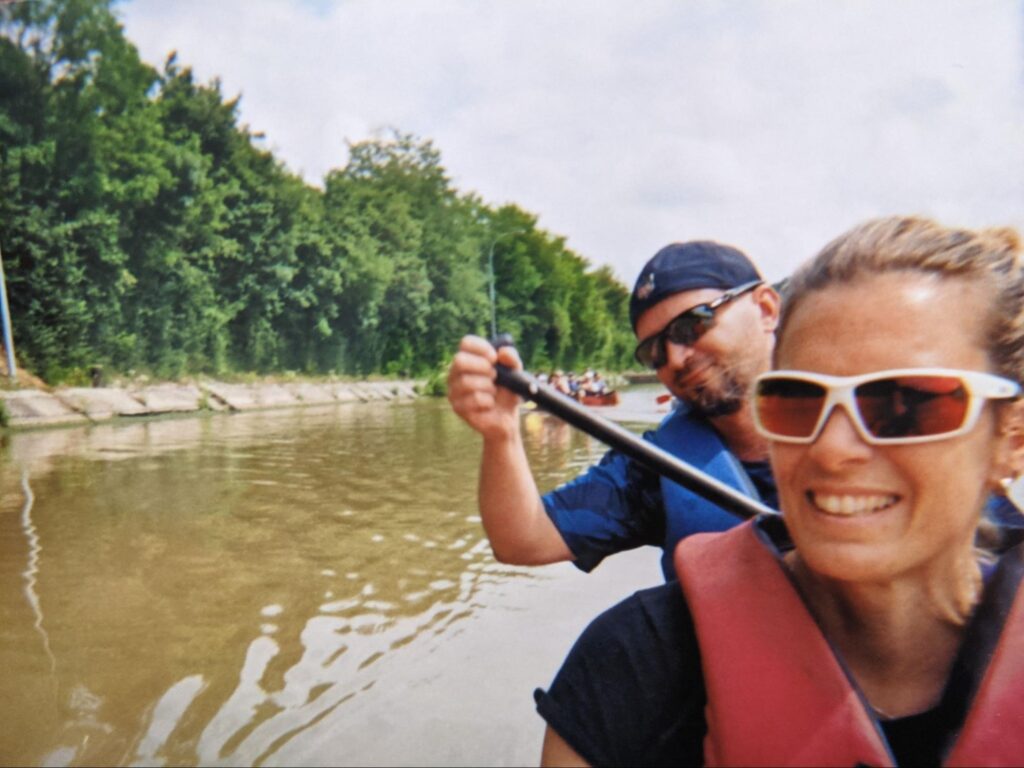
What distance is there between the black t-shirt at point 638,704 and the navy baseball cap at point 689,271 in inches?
45.3

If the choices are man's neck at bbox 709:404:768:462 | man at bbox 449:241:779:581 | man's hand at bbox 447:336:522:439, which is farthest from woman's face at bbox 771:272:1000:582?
man's neck at bbox 709:404:768:462

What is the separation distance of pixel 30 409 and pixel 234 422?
3.66 m

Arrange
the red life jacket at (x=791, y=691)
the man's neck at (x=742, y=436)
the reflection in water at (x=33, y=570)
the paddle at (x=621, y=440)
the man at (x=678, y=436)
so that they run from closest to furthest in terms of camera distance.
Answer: the red life jacket at (x=791, y=691), the paddle at (x=621, y=440), the man at (x=678, y=436), the man's neck at (x=742, y=436), the reflection in water at (x=33, y=570)

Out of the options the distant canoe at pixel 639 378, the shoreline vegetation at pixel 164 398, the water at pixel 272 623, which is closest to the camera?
the water at pixel 272 623

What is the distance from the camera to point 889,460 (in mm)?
1038

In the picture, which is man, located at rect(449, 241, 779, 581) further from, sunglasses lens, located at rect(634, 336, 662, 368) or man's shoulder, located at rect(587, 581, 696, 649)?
man's shoulder, located at rect(587, 581, 696, 649)

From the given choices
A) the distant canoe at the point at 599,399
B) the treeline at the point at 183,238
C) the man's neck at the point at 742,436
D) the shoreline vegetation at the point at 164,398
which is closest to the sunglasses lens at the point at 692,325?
the man's neck at the point at 742,436

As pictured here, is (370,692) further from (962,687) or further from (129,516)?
(129,516)

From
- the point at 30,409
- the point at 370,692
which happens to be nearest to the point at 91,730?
the point at 370,692

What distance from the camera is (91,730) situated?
A: 2.78 meters

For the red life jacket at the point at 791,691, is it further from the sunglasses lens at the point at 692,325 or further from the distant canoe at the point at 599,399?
the distant canoe at the point at 599,399

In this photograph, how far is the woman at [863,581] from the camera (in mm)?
1026

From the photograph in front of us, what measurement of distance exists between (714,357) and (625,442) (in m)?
0.55

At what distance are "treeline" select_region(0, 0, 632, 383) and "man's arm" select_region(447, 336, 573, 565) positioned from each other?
810 inches
